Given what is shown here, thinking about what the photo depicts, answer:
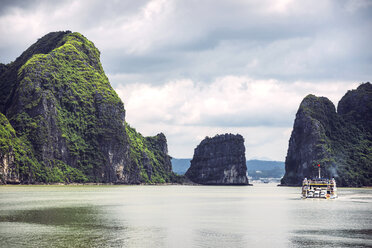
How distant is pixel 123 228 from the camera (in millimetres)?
51125

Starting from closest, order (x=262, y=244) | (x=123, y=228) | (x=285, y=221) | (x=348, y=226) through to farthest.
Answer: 1. (x=262, y=244)
2. (x=123, y=228)
3. (x=348, y=226)
4. (x=285, y=221)

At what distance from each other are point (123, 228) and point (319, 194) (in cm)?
10347

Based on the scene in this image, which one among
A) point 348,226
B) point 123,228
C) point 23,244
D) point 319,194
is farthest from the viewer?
point 319,194

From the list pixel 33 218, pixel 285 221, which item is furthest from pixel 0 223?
pixel 285 221

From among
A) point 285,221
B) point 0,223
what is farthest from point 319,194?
point 0,223

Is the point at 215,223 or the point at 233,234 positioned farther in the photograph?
the point at 215,223

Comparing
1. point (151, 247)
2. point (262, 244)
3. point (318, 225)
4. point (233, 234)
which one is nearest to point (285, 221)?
point (318, 225)

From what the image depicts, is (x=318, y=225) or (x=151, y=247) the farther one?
(x=318, y=225)

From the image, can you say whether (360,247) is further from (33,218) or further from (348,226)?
(33,218)

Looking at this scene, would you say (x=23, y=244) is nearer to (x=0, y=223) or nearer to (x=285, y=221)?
(x=0, y=223)

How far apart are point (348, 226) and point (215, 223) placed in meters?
17.4

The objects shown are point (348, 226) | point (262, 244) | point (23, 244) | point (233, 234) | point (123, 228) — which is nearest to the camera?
point (23, 244)

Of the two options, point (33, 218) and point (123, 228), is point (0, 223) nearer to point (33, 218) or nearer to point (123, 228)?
point (33, 218)

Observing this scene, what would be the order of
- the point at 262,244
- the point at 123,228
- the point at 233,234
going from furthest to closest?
the point at 123,228 → the point at 233,234 → the point at 262,244
